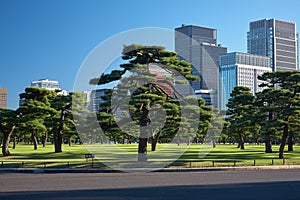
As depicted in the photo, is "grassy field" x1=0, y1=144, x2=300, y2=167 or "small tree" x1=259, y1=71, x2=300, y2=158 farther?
"small tree" x1=259, y1=71, x2=300, y2=158

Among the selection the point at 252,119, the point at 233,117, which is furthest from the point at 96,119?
the point at 233,117

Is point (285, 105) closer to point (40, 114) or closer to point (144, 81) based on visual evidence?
A: point (144, 81)

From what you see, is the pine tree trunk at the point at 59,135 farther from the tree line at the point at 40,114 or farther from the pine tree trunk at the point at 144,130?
the pine tree trunk at the point at 144,130

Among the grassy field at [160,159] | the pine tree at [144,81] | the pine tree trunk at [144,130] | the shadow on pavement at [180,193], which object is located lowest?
the grassy field at [160,159]

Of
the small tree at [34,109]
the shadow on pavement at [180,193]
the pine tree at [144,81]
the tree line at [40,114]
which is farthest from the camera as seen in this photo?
the tree line at [40,114]

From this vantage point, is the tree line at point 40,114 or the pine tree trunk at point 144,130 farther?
the tree line at point 40,114

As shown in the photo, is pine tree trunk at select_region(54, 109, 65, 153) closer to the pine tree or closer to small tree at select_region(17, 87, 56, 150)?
small tree at select_region(17, 87, 56, 150)

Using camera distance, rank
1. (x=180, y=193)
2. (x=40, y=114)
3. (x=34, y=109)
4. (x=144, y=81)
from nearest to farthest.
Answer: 1. (x=180, y=193)
2. (x=144, y=81)
3. (x=34, y=109)
4. (x=40, y=114)

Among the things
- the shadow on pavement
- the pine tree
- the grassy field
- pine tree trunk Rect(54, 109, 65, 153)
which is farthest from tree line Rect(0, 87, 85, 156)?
the shadow on pavement

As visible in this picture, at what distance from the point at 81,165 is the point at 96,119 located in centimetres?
392

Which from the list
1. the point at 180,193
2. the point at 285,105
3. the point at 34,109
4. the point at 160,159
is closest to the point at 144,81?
the point at 160,159

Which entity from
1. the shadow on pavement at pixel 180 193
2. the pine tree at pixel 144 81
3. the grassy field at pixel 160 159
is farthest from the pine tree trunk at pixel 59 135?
the shadow on pavement at pixel 180 193

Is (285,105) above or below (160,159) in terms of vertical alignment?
above

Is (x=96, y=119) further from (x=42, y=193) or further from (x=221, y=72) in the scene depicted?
(x=221, y=72)
